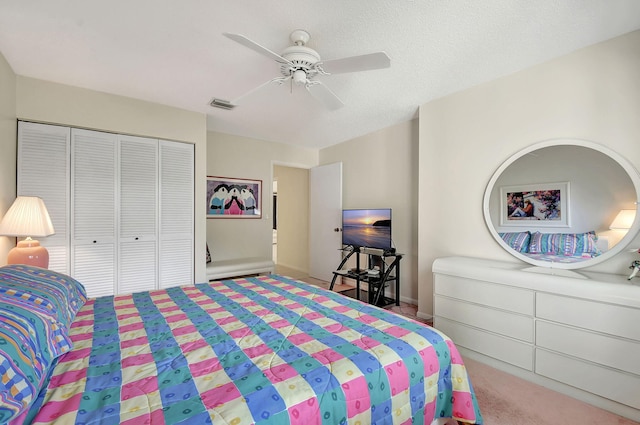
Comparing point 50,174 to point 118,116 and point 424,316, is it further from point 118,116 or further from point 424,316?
point 424,316

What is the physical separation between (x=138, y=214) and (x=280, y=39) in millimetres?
2531

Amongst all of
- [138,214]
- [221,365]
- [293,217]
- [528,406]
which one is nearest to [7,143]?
[138,214]

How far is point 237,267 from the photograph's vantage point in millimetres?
4059

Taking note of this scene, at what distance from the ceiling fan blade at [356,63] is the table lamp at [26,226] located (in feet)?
8.26

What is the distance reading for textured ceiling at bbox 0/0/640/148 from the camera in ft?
5.89

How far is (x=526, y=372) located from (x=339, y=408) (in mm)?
1931

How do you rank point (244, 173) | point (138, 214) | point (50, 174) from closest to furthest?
point (50, 174)
point (138, 214)
point (244, 173)

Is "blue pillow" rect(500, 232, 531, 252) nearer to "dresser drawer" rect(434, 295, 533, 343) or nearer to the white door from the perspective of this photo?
"dresser drawer" rect(434, 295, 533, 343)

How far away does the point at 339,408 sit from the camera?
100cm

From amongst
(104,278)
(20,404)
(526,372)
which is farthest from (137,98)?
(526,372)

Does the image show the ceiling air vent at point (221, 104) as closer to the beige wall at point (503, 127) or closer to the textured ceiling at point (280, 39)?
the textured ceiling at point (280, 39)

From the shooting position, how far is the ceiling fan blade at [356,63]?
1.76 metres

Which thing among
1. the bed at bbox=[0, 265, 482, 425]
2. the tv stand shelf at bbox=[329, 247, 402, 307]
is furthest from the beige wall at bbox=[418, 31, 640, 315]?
the bed at bbox=[0, 265, 482, 425]

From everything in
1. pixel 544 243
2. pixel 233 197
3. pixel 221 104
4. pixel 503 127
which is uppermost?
pixel 221 104
